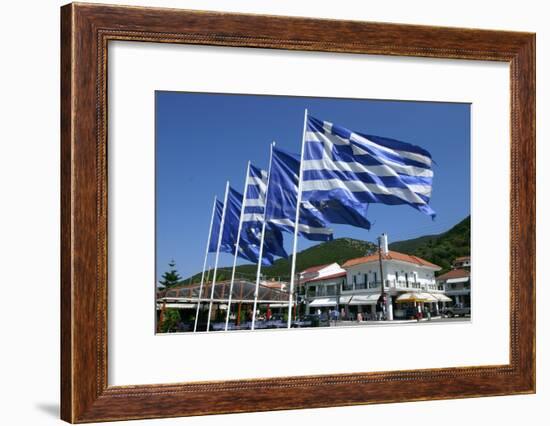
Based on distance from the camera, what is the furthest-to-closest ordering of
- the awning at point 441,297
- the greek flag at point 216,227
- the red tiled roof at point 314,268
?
the awning at point 441,297
the red tiled roof at point 314,268
the greek flag at point 216,227

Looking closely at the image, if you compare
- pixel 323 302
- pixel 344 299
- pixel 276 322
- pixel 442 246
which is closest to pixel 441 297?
pixel 442 246

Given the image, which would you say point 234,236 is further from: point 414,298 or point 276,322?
point 414,298

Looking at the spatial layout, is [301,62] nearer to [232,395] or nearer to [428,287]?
[428,287]

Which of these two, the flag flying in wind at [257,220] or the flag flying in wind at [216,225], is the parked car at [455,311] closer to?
the flag flying in wind at [257,220]

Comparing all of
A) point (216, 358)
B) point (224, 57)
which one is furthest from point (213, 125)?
point (216, 358)

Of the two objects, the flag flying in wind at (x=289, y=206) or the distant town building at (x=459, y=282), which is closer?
the flag flying in wind at (x=289, y=206)

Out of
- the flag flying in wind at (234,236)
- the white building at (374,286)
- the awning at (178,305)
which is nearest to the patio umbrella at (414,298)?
the white building at (374,286)

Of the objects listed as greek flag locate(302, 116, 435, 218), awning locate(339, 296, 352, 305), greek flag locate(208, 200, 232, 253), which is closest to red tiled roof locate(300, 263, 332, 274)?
awning locate(339, 296, 352, 305)
